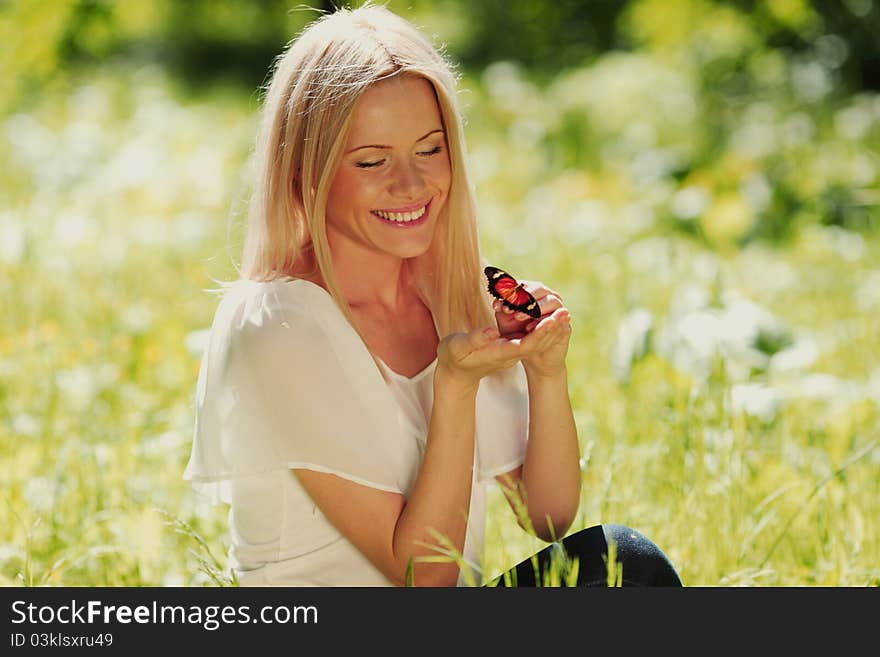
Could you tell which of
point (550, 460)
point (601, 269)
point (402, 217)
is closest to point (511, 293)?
point (402, 217)

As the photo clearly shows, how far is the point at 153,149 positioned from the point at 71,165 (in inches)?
22.9

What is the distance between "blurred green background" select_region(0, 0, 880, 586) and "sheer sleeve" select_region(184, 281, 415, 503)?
0.25 m

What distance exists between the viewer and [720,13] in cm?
643

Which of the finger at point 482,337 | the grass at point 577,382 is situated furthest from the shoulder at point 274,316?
the grass at point 577,382

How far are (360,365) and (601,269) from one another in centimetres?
283

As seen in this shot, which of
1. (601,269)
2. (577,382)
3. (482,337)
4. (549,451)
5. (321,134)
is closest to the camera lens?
(482,337)

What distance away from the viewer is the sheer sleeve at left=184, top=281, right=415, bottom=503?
5.88 ft

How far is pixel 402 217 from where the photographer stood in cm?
189

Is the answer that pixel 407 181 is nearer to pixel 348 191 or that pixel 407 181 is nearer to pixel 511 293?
pixel 348 191

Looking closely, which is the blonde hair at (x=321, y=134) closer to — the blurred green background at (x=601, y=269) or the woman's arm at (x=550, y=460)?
the woman's arm at (x=550, y=460)

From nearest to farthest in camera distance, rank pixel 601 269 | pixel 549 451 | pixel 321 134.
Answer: pixel 321 134 < pixel 549 451 < pixel 601 269

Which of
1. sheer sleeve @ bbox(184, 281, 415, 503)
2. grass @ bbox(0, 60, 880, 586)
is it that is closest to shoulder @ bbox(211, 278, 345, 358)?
sheer sleeve @ bbox(184, 281, 415, 503)

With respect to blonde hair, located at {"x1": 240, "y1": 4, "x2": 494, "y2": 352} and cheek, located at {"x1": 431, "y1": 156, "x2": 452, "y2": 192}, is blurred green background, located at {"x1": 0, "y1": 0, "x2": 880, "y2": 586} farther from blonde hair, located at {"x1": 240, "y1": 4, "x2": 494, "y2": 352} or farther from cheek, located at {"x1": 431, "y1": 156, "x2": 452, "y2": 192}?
cheek, located at {"x1": 431, "y1": 156, "x2": 452, "y2": 192}
